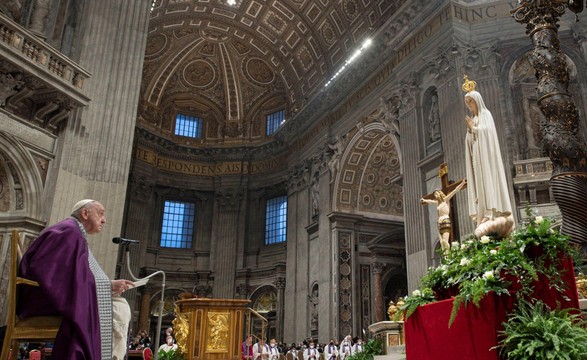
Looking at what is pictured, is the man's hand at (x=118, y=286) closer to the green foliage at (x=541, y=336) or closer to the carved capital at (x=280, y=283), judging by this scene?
the green foliage at (x=541, y=336)

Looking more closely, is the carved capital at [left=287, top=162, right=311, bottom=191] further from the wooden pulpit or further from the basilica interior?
the wooden pulpit

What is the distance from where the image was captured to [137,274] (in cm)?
1995

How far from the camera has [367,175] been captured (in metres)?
17.3

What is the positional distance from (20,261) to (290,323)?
1645 centimetres

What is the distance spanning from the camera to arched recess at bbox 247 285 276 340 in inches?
787

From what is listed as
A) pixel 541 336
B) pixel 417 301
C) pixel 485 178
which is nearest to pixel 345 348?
pixel 485 178

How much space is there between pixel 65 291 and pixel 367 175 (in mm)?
15342

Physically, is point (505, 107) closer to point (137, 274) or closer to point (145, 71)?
point (137, 274)

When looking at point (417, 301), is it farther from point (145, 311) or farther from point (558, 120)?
point (145, 311)

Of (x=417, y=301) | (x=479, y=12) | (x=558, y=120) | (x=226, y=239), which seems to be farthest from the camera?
(x=226, y=239)

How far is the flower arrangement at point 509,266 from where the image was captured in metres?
3.19

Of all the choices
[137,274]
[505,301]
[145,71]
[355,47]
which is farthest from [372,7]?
[505,301]

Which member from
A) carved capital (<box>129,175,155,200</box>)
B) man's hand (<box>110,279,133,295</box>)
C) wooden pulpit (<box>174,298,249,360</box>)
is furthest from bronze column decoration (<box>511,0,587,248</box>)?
carved capital (<box>129,175,155,200</box>)

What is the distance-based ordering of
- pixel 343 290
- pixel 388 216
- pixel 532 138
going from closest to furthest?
pixel 532 138 < pixel 343 290 < pixel 388 216
